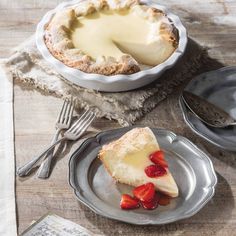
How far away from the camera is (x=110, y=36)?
155 cm

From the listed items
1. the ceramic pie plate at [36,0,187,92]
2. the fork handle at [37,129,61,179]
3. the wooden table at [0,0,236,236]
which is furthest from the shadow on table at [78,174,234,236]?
the ceramic pie plate at [36,0,187,92]

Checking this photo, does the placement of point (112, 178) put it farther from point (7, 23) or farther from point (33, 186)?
point (7, 23)

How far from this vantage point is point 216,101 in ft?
4.81

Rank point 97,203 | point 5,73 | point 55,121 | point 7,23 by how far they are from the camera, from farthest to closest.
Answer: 1. point 7,23
2. point 5,73
3. point 55,121
4. point 97,203

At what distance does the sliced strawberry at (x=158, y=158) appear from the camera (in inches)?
48.4

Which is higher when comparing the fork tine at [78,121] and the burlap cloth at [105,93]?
the fork tine at [78,121]

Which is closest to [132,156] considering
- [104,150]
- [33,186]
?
[104,150]

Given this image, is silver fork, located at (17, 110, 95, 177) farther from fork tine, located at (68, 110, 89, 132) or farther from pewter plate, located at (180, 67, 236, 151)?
pewter plate, located at (180, 67, 236, 151)

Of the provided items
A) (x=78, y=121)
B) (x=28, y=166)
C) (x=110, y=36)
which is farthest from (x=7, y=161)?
(x=110, y=36)

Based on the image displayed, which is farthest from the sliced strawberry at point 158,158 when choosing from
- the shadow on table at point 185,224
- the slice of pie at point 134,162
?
the shadow on table at point 185,224

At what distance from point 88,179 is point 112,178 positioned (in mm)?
47

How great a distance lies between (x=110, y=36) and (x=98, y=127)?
0.85ft

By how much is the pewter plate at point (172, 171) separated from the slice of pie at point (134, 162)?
0.02 metres

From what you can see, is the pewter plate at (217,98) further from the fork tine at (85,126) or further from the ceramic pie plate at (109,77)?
the fork tine at (85,126)
